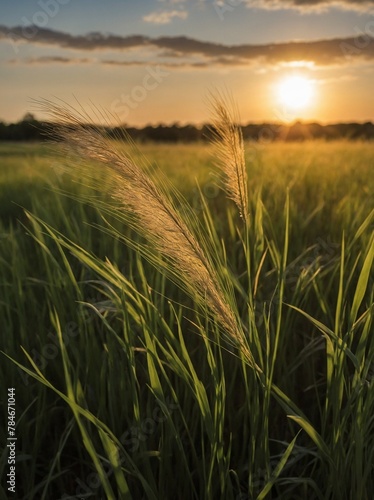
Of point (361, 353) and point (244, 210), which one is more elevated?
point (244, 210)

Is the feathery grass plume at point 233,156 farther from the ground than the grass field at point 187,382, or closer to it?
farther from the ground

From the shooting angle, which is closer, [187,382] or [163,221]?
[163,221]

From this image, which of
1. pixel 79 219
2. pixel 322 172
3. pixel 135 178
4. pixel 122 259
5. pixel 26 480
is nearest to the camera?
pixel 135 178

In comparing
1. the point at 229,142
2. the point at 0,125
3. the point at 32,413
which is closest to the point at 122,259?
the point at 32,413

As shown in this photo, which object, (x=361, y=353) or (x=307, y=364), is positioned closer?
(x=361, y=353)

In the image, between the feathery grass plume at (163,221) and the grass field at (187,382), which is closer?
the feathery grass plume at (163,221)

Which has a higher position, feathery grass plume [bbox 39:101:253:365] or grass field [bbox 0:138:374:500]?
feathery grass plume [bbox 39:101:253:365]

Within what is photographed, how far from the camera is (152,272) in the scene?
1755mm

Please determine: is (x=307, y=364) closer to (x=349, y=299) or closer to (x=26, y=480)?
(x=349, y=299)

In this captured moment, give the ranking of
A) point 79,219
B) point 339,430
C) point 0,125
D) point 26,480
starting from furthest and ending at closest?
point 0,125
point 79,219
point 26,480
point 339,430

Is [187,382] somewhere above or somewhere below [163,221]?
below

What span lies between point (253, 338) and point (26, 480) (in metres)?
0.61

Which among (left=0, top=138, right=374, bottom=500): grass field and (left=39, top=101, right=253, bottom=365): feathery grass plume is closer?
(left=39, top=101, right=253, bottom=365): feathery grass plume

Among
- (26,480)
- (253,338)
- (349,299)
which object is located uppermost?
(253,338)
